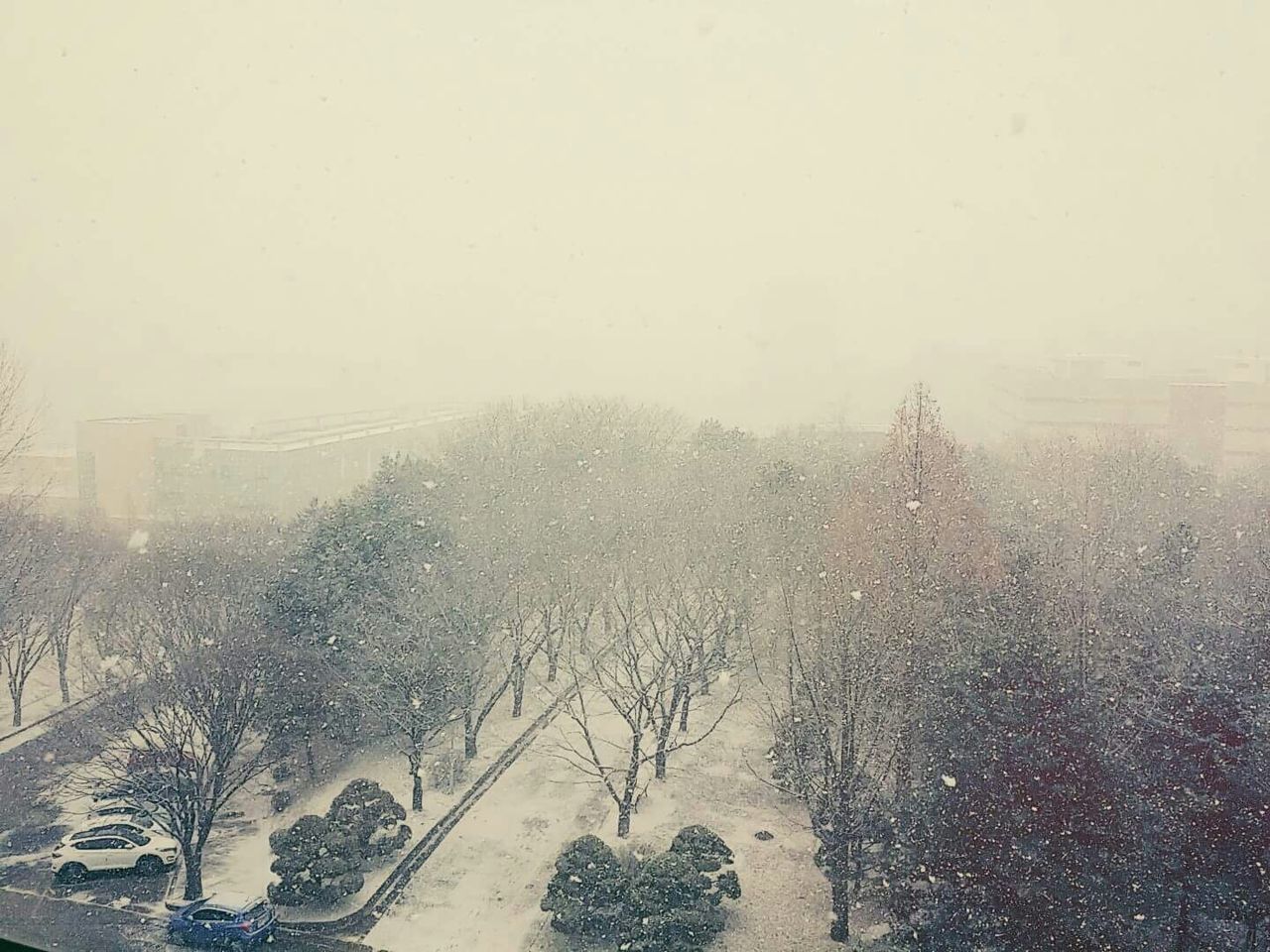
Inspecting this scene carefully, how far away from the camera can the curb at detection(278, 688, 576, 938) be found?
3725 mm

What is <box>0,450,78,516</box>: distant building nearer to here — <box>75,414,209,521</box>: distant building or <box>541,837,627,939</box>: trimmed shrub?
<box>75,414,209,521</box>: distant building

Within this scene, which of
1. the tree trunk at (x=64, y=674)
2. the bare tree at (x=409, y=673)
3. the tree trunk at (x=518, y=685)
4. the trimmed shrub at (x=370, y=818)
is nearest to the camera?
the trimmed shrub at (x=370, y=818)

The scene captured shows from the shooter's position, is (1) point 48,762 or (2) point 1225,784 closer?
(2) point 1225,784

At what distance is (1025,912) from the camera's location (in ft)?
10.5

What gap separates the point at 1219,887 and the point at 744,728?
278cm

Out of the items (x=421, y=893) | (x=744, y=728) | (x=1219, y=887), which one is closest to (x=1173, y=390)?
(x=744, y=728)

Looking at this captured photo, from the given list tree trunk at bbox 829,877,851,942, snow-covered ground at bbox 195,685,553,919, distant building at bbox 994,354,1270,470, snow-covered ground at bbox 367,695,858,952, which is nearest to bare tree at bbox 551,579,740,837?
snow-covered ground at bbox 367,695,858,952

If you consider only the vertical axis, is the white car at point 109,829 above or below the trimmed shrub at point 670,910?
below

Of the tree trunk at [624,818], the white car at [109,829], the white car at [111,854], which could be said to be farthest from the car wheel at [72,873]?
the tree trunk at [624,818]

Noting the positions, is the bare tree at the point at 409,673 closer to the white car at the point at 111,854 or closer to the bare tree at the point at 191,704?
the bare tree at the point at 191,704

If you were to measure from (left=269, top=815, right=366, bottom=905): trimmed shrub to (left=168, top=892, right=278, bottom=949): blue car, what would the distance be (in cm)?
14

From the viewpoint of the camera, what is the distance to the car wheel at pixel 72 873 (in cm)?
404

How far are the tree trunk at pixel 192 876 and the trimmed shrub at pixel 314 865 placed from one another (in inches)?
12.8

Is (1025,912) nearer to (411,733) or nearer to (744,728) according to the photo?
(744,728)
